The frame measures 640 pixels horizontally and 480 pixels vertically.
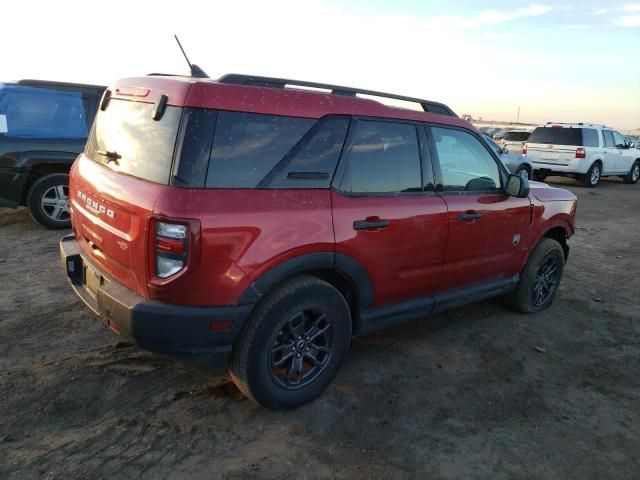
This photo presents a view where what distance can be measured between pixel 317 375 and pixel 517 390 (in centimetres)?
144

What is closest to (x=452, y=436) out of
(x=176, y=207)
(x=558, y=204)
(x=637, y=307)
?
(x=176, y=207)

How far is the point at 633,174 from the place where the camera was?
719 inches

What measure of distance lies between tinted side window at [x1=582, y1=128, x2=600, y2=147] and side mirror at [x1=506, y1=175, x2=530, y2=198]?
12882 mm

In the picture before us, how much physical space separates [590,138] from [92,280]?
16.0m

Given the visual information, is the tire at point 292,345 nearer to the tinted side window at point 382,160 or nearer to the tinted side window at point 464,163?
the tinted side window at point 382,160

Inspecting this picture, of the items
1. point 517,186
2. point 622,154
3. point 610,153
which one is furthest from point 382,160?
point 622,154

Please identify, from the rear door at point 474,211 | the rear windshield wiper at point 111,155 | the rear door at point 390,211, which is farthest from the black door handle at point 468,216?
the rear windshield wiper at point 111,155

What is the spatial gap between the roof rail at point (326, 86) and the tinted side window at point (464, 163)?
19 centimetres

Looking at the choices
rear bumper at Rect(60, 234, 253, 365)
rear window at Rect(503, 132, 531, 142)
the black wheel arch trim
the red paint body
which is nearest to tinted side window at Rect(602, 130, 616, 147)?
rear window at Rect(503, 132, 531, 142)

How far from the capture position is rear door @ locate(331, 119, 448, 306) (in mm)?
2992

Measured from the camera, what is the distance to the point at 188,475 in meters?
2.40

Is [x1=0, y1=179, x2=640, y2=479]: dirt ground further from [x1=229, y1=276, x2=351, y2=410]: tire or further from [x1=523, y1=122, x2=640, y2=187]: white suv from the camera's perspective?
[x1=523, y1=122, x2=640, y2=187]: white suv

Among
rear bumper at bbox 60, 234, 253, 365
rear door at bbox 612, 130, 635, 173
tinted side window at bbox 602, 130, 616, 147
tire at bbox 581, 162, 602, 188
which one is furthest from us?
rear door at bbox 612, 130, 635, 173

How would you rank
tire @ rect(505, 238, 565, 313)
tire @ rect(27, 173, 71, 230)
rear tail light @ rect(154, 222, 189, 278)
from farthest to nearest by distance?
tire @ rect(27, 173, 71, 230)
tire @ rect(505, 238, 565, 313)
rear tail light @ rect(154, 222, 189, 278)
